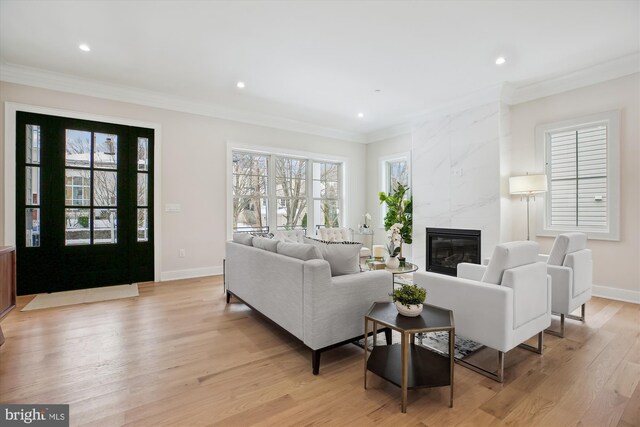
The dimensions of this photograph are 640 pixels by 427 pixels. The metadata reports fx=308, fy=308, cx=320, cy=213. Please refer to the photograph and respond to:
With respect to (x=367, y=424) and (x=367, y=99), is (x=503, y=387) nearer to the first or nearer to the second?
(x=367, y=424)

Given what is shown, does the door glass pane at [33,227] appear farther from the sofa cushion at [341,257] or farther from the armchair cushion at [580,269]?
the armchair cushion at [580,269]

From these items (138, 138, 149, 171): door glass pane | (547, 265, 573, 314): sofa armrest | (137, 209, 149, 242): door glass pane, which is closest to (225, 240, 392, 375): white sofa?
(547, 265, 573, 314): sofa armrest

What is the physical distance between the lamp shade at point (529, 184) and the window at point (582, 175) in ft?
1.31

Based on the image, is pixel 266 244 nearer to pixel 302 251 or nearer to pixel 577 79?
pixel 302 251

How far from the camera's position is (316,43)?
335 cm

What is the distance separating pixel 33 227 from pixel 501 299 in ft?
17.9

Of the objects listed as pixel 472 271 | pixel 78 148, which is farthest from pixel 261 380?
pixel 78 148

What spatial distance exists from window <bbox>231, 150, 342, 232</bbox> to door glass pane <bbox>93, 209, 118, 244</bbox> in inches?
72.2

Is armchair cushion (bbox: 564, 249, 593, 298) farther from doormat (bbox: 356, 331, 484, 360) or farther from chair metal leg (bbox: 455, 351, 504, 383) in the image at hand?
chair metal leg (bbox: 455, 351, 504, 383)

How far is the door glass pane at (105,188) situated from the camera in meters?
4.50

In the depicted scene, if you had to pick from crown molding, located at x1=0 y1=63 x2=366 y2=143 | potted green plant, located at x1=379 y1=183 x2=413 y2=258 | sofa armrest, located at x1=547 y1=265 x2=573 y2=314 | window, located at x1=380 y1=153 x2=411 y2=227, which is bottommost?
sofa armrest, located at x1=547 y1=265 x2=573 y2=314

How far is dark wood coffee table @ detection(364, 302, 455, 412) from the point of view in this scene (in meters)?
1.77

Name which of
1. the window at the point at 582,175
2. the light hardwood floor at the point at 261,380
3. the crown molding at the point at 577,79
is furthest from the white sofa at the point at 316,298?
the crown molding at the point at 577,79

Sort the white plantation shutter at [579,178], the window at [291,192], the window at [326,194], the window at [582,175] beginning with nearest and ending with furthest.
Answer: the window at [582,175] → the white plantation shutter at [579,178] → the window at [291,192] → the window at [326,194]
